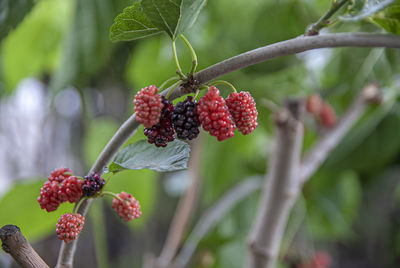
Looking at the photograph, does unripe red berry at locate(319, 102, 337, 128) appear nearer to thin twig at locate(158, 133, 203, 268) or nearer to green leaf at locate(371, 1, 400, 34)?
thin twig at locate(158, 133, 203, 268)

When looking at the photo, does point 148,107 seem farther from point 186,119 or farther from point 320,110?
point 320,110

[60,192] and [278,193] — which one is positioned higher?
[60,192]

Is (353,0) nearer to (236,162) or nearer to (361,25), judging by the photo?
(361,25)

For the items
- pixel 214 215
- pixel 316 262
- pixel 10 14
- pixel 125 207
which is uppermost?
pixel 10 14

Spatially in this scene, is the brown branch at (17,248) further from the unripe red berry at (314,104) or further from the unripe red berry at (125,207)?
the unripe red berry at (314,104)

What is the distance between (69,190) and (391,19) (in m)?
0.15

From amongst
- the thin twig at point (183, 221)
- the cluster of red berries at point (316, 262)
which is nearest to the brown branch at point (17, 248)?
the thin twig at point (183, 221)

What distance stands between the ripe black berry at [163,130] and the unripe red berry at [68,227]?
4 centimetres

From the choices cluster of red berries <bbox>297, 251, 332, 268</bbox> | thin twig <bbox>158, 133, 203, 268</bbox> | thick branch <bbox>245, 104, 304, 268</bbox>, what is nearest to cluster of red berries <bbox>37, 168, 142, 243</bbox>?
thick branch <bbox>245, 104, 304, 268</bbox>

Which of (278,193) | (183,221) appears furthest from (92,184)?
(183,221)

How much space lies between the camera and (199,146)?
0.57m

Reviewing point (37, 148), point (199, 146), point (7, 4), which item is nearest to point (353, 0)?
point (7, 4)

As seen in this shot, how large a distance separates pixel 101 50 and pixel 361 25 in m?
0.26

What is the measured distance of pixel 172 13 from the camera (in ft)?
0.47
